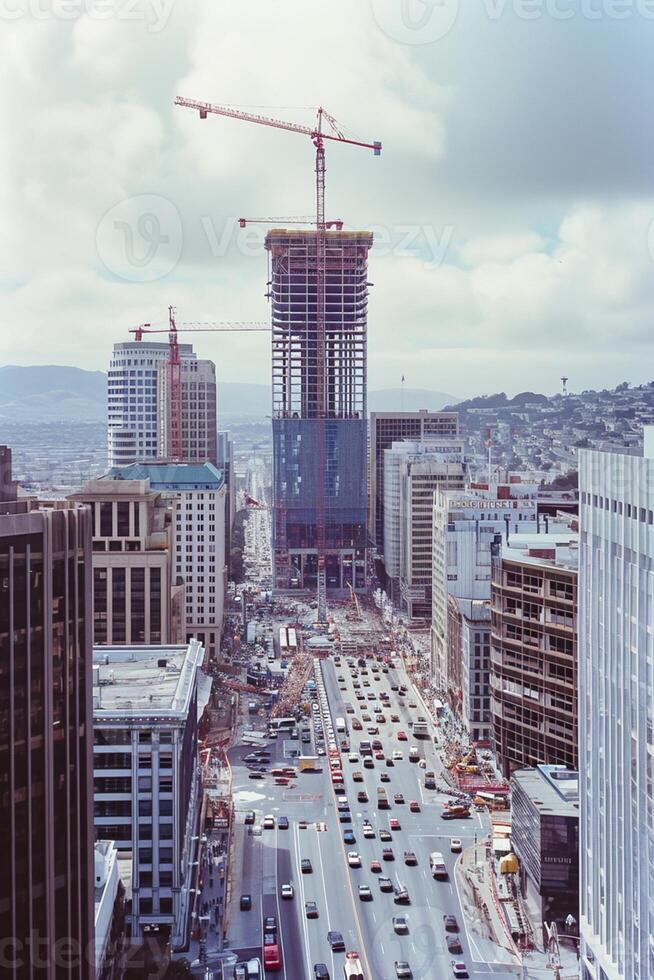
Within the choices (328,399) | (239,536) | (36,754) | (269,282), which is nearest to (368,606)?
(328,399)

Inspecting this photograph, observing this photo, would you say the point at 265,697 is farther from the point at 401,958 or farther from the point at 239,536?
the point at 239,536

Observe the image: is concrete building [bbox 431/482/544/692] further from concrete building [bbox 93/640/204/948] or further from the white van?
concrete building [bbox 93/640/204/948]

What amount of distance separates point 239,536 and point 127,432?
12607 mm

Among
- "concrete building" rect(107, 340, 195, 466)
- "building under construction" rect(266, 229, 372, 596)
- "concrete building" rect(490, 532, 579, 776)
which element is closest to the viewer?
"concrete building" rect(490, 532, 579, 776)

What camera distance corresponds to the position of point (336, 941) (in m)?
10.9

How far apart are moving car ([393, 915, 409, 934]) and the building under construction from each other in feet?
81.7

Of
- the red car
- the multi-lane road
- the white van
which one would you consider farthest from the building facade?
the red car

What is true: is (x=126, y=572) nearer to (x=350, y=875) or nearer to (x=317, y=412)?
(x=350, y=875)

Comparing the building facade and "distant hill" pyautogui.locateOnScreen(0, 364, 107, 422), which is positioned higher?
"distant hill" pyautogui.locateOnScreen(0, 364, 107, 422)

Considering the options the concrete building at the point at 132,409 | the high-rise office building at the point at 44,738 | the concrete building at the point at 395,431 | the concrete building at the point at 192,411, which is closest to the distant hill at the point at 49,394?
the concrete building at the point at 132,409

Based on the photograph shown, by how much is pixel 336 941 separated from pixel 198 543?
1701cm

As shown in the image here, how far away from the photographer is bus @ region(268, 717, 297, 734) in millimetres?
19484

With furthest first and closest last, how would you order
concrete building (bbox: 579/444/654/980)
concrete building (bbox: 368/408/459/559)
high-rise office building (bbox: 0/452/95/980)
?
concrete building (bbox: 368/408/459/559) → concrete building (bbox: 579/444/654/980) → high-rise office building (bbox: 0/452/95/980)

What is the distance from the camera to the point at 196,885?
12.3 m
